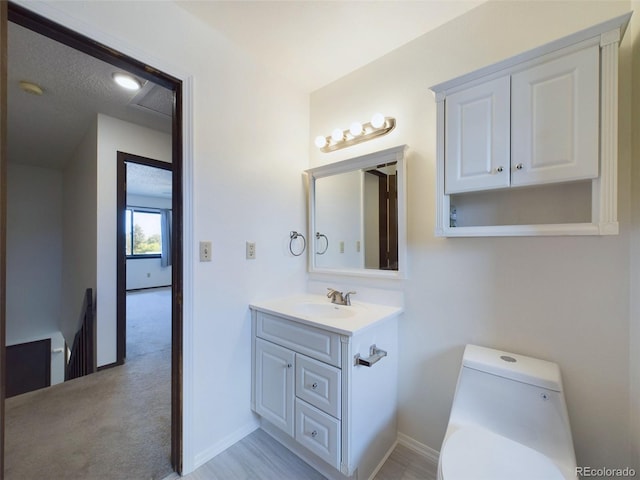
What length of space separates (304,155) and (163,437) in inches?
87.7

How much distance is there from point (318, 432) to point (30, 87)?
310 centimetres

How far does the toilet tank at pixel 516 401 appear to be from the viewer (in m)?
1.05

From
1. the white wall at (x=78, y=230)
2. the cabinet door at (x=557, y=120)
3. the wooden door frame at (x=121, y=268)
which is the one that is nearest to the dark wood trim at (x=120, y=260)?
the wooden door frame at (x=121, y=268)

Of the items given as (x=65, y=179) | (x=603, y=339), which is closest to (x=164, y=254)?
(x=65, y=179)

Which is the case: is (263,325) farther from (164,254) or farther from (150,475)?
(164,254)

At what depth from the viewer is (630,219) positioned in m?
1.05

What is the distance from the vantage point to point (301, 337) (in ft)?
4.85

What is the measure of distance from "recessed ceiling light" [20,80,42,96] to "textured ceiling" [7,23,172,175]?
0.08 ft

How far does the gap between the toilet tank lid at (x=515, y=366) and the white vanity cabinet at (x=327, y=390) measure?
460 mm

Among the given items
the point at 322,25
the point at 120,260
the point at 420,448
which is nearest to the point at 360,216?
the point at 322,25

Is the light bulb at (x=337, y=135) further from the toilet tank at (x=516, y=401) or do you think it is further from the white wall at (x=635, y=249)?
the toilet tank at (x=516, y=401)

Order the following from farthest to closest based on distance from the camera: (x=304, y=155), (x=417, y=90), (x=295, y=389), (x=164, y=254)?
1. (x=164, y=254)
2. (x=304, y=155)
3. (x=417, y=90)
4. (x=295, y=389)

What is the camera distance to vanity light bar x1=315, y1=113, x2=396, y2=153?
1.72m

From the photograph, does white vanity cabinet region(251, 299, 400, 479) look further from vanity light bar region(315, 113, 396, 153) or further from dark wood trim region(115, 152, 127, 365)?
dark wood trim region(115, 152, 127, 365)
